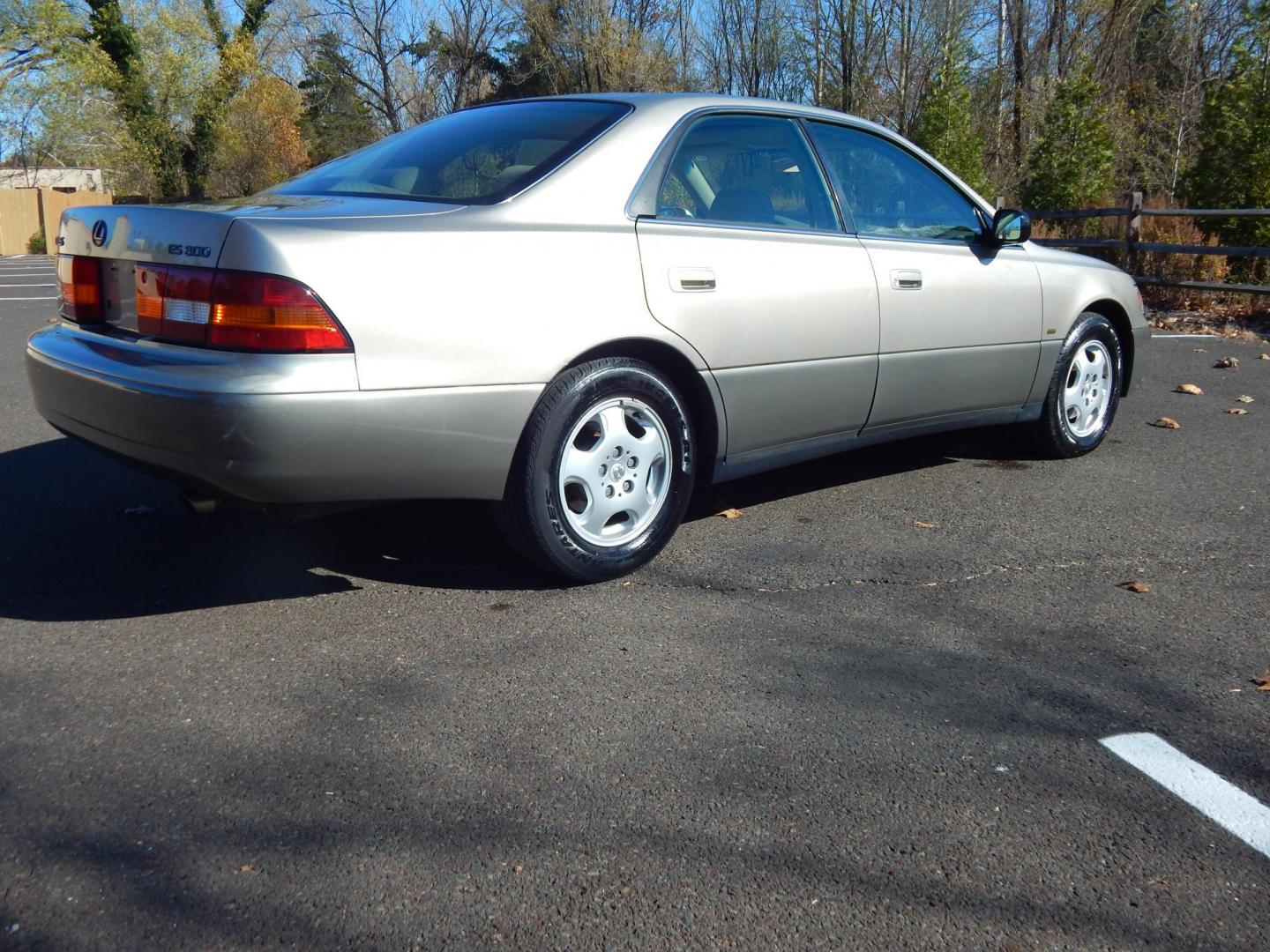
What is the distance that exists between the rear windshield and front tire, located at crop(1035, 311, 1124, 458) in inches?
101

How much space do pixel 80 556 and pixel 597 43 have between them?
103 ft

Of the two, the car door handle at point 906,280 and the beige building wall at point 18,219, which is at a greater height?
the beige building wall at point 18,219

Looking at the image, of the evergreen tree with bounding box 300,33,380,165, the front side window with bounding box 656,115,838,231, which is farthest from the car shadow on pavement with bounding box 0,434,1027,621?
the evergreen tree with bounding box 300,33,380,165

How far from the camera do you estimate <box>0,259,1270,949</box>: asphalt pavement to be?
6.86 ft

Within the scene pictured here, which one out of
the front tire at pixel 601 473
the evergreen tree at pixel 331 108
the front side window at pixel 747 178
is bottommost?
the front tire at pixel 601 473

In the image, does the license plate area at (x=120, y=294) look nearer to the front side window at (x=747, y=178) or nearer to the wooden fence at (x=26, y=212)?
the front side window at (x=747, y=178)

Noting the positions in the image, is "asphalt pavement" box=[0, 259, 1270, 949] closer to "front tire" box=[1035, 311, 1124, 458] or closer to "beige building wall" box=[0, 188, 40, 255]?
"front tire" box=[1035, 311, 1124, 458]

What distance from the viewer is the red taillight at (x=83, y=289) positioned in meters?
3.58

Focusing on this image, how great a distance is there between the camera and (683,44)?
109ft

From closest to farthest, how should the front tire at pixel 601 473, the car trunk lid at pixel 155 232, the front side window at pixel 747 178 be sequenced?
the car trunk lid at pixel 155 232 → the front tire at pixel 601 473 → the front side window at pixel 747 178

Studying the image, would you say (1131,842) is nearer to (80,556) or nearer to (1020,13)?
(80,556)

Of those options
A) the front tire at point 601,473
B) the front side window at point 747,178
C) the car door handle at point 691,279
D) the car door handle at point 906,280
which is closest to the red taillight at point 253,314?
the front tire at point 601,473

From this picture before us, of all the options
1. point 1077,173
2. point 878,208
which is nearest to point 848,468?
point 878,208

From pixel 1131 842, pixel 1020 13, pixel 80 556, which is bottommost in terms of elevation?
pixel 1131 842
